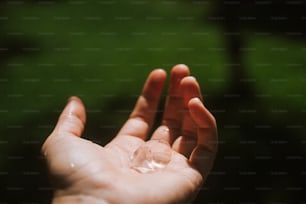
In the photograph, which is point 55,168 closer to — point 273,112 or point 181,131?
point 181,131

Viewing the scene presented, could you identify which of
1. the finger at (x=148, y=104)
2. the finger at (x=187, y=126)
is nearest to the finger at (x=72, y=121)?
the finger at (x=148, y=104)

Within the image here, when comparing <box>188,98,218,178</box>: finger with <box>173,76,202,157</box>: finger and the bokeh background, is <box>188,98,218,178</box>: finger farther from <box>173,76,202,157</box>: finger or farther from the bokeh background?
the bokeh background

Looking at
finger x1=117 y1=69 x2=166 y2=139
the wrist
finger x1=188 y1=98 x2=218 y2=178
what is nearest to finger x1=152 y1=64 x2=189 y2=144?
finger x1=117 y1=69 x2=166 y2=139

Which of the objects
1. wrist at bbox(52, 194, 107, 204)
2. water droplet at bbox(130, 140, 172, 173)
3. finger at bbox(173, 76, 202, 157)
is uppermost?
finger at bbox(173, 76, 202, 157)

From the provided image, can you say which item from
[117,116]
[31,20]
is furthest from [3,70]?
[117,116]

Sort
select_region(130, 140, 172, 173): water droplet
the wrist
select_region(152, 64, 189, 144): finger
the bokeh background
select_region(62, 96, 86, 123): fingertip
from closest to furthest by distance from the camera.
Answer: the wrist
select_region(130, 140, 172, 173): water droplet
select_region(62, 96, 86, 123): fingertip
select_region(152, 64, 189, 144): finger
the bokeh background

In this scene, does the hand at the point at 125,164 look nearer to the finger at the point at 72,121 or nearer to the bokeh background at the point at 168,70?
the finger at the point at 72,121

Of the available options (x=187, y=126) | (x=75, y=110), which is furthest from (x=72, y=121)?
(x=187, y=126)
